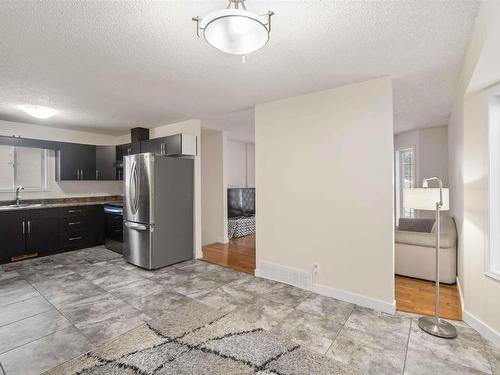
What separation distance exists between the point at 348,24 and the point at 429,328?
2664mm

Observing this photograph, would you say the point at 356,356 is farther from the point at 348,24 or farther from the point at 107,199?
the point at 107,199

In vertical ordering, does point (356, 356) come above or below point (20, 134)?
below

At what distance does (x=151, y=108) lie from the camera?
3777mm

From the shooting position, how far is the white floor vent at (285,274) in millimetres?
3215

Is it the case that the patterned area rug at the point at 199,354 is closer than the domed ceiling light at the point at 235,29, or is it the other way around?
the domed ceiling light at the point at 235,29

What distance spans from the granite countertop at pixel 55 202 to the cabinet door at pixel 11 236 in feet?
0.49

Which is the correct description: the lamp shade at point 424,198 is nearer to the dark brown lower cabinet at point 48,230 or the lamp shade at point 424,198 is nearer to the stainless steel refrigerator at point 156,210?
the stainless steel refrigerator at point 156,210

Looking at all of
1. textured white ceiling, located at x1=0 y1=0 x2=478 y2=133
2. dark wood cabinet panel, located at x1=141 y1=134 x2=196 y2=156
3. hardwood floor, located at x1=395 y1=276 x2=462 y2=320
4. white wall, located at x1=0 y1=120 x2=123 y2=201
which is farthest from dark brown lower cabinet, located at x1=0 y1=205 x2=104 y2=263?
hardwood floor, located at x1=395 y1=276 x2=462 y2=320

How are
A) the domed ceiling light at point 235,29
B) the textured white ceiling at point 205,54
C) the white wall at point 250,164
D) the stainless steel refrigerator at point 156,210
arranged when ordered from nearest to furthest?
the domed ceiling light at point 235,29 < the textured white ceiling at point 205,54 < the stainless steel refrigerator at point 156,210 < the white wall at point 250,164

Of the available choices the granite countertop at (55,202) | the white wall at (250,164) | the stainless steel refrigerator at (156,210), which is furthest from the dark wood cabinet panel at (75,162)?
the white wall at (250,164)

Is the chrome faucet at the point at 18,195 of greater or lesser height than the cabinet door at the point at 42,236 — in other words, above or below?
above

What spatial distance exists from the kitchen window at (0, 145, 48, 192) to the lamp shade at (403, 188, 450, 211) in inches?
247

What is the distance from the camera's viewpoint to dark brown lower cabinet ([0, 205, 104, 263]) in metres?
4.18

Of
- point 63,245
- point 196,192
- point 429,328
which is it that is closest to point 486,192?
point 429,328
